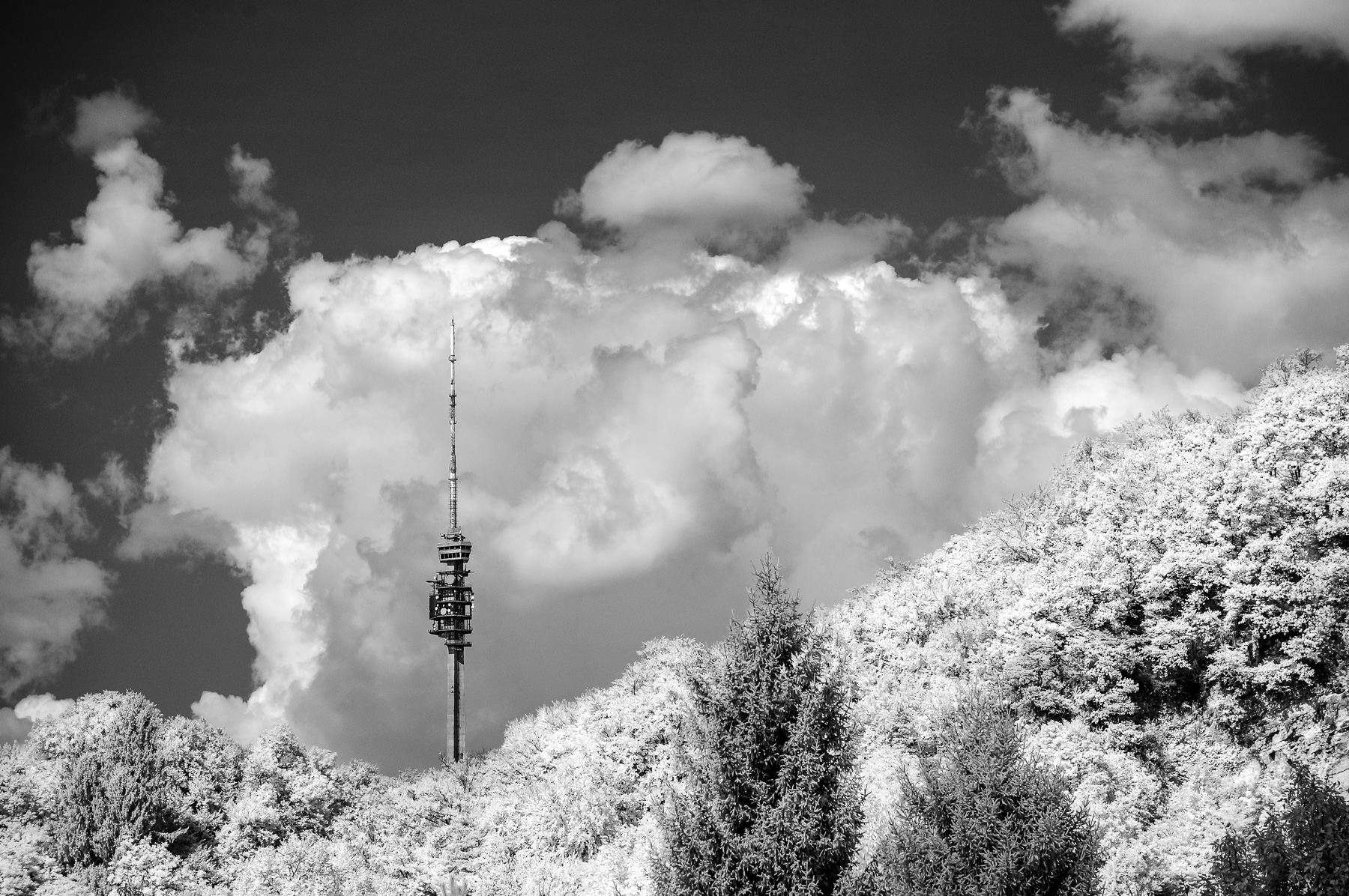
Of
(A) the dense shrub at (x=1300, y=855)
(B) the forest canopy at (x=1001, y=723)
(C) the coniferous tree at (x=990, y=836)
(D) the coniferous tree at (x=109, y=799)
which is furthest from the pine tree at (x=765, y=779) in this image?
(D) the coniferous tree at (x=109, y=799)

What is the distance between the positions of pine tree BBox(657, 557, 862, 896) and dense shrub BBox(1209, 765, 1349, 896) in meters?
8.74

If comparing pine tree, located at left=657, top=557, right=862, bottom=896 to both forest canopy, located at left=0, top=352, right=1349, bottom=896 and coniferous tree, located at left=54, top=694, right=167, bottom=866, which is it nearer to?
forest canopy, located at left=0, top=352, right=1349, bottom=896

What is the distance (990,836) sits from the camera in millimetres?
30484

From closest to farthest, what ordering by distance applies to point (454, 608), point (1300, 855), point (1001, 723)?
point (1300, 855), point (1001, 723), point (454, 608)

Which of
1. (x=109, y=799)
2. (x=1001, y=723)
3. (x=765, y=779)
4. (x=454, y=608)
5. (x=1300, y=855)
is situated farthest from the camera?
(x=454, y=608)

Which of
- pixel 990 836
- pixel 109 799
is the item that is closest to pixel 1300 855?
pixel 990 836

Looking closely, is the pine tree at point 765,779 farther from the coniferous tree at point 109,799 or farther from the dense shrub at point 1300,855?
the coniferous tree at point 109,799

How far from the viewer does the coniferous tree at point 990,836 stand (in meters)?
30.0

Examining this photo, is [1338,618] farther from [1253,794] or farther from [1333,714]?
[1253,794]

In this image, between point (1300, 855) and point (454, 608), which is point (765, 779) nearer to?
point (1300, 855)

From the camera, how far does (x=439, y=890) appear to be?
218ft

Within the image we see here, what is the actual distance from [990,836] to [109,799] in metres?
53.5

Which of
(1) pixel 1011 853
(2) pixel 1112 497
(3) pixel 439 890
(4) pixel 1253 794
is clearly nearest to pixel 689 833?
(1) pixel 1011 853

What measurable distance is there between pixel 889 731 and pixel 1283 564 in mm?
16137
